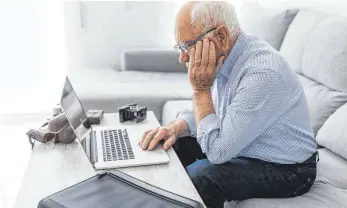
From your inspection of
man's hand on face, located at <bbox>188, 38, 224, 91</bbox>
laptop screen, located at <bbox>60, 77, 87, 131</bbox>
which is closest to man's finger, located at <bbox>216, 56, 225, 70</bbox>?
man's hand on face, located at <bbox>188, 38, 224, 91</bbox>

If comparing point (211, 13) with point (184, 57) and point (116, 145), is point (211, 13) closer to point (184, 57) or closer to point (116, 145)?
point (184, 57)

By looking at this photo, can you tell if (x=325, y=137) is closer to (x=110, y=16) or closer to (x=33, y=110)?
(x=110, y=16)

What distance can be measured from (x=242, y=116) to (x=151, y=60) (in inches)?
74.7

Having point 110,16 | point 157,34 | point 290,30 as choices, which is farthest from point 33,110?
point 290,30

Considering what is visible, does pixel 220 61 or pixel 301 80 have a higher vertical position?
pixel 220 61

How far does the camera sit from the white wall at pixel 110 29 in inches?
127

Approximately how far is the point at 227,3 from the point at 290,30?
3.62ft

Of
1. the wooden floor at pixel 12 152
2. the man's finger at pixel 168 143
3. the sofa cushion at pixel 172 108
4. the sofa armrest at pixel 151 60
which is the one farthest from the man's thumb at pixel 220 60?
the sofa armrest at pixel 151 60

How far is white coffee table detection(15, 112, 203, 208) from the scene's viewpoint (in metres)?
1.05

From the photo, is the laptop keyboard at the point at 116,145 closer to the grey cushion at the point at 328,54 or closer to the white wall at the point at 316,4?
the grey cushion at the point at 328,54

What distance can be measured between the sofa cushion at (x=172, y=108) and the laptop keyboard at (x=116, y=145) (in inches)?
25.1

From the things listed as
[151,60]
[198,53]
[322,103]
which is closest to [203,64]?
[198,53]

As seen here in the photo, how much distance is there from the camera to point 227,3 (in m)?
1.19

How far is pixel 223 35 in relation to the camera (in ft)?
3.90
